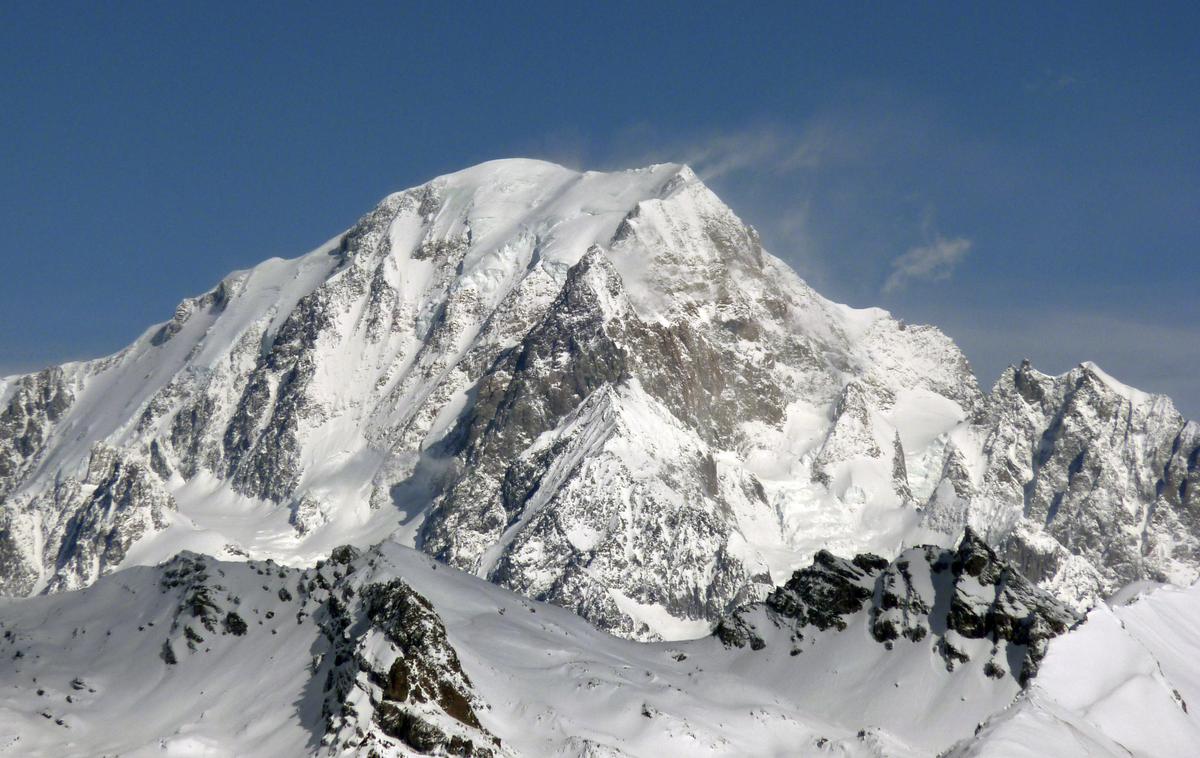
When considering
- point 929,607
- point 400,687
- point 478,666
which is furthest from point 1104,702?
point 929,607

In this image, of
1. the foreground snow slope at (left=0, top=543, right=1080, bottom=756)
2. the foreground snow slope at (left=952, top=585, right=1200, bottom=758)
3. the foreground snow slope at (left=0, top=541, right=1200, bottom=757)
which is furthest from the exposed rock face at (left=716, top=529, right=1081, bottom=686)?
the foreground snow slope at (left=952, top=585, right=1200, bottom=758)

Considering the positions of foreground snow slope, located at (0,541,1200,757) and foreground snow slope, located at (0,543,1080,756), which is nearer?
foreground snow slope, located at (0,541,1200,757)

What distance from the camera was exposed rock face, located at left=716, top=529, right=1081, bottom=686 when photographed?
12800cm

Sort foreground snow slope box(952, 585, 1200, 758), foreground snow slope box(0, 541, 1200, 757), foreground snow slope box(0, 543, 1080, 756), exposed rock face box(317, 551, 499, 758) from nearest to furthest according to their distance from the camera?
foreground snow slope box(952, 585, 1200, 758) → exposed rock face box(317, 551, 499, 758) → foreground snow slope box(0, 541, 1200, 757) → foreground snow slope box(0, 543, 1080, 756)

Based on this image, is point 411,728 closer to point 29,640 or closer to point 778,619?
point 29,640

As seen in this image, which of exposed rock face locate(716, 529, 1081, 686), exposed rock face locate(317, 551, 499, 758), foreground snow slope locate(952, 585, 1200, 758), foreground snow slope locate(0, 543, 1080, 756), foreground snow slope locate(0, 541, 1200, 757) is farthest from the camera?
exposed rock face locate(716, 529, 1081, 686)

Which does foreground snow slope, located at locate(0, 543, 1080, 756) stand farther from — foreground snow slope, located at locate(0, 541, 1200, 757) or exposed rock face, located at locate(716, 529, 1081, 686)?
exposed rock face, located at locate(716, 529, 1081, 686)

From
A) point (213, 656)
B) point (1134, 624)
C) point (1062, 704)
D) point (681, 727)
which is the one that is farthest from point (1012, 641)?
point (1062, 704)

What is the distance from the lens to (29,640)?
127m

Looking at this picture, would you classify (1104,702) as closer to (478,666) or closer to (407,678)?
(407,678)

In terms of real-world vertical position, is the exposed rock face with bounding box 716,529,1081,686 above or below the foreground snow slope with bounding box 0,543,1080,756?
above

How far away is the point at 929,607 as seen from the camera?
135 metres

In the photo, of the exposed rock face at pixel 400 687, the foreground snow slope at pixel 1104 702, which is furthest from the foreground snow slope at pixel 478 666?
the foreground snow slope at pixel 1104 702

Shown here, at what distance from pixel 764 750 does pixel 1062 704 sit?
51.4 m
